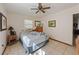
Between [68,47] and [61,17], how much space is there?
18.3 inches

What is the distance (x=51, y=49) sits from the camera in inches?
52.4

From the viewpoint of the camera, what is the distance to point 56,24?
1.41 meters

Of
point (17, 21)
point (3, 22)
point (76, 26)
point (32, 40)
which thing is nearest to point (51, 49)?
point (32, 40)

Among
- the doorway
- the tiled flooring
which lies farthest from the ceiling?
the tiled flooring

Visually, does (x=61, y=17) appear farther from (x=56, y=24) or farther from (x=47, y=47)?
(x=47, y=47)

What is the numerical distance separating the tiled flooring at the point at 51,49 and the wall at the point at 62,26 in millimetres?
A: 90

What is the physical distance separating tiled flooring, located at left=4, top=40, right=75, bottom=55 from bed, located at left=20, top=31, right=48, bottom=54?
7 cm

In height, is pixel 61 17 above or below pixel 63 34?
above

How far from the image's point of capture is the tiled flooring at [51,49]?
4.06 ft

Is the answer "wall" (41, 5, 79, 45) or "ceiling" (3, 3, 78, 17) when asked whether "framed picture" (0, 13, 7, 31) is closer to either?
"ceiling" (3, 3, 78, 17)

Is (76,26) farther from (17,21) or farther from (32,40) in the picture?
(17,21)
